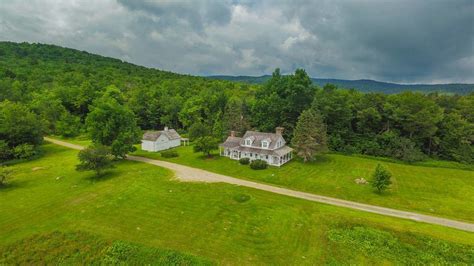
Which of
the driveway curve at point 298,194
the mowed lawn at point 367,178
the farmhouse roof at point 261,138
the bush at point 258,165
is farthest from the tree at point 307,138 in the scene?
the driveway curve at point 298,194

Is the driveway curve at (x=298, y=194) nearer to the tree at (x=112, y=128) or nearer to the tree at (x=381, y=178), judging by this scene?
the tree at (x=112, y=128)

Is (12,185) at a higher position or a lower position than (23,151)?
lower

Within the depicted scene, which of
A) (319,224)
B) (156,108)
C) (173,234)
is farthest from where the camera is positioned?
(156,108)

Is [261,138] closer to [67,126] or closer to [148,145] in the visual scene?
[148,145]

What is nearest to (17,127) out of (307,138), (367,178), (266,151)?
(266,151)

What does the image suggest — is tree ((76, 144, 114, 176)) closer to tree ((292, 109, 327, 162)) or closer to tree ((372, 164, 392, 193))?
tree ((292, 109, 327, 162))

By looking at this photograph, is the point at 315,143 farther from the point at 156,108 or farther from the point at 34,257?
the point at 156,108

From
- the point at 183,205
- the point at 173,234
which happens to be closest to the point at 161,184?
the point at 183,205
